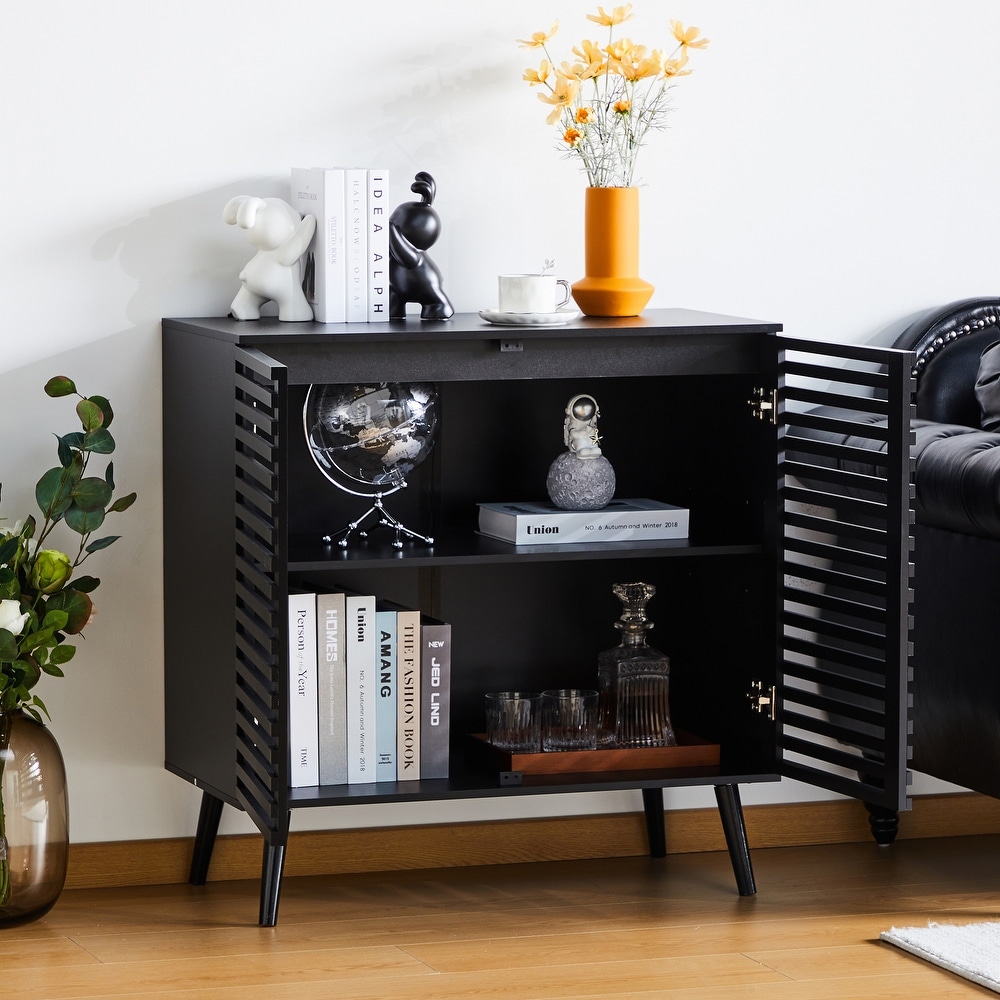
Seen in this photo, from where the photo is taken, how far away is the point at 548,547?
2434 mm

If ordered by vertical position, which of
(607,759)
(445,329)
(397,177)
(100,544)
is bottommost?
(607,759)

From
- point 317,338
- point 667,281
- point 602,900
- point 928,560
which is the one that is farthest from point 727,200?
point 602,900

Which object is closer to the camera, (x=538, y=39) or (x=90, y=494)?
(x=90, y=494)

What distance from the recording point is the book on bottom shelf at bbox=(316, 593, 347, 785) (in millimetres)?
2391

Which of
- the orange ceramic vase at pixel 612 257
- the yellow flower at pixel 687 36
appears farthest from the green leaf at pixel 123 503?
the yellow flower at pixel 687 36

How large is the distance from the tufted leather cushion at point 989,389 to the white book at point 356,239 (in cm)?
100

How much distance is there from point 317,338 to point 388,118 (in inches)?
21.3

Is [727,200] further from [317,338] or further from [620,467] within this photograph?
[317,338]

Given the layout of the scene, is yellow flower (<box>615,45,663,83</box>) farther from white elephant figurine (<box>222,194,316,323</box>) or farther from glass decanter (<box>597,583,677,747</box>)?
glass decanter (<box>597,583,677,747</box>)

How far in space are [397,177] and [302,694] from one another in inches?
32.9

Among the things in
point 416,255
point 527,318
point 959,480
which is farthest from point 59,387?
point 959,480

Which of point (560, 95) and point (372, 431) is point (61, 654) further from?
point (560, 95)

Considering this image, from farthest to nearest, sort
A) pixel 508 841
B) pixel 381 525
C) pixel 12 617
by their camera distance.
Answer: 1. pixel 508 841
2. pixel 381 525
3. pixel 12 617

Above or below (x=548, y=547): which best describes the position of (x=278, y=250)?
above
